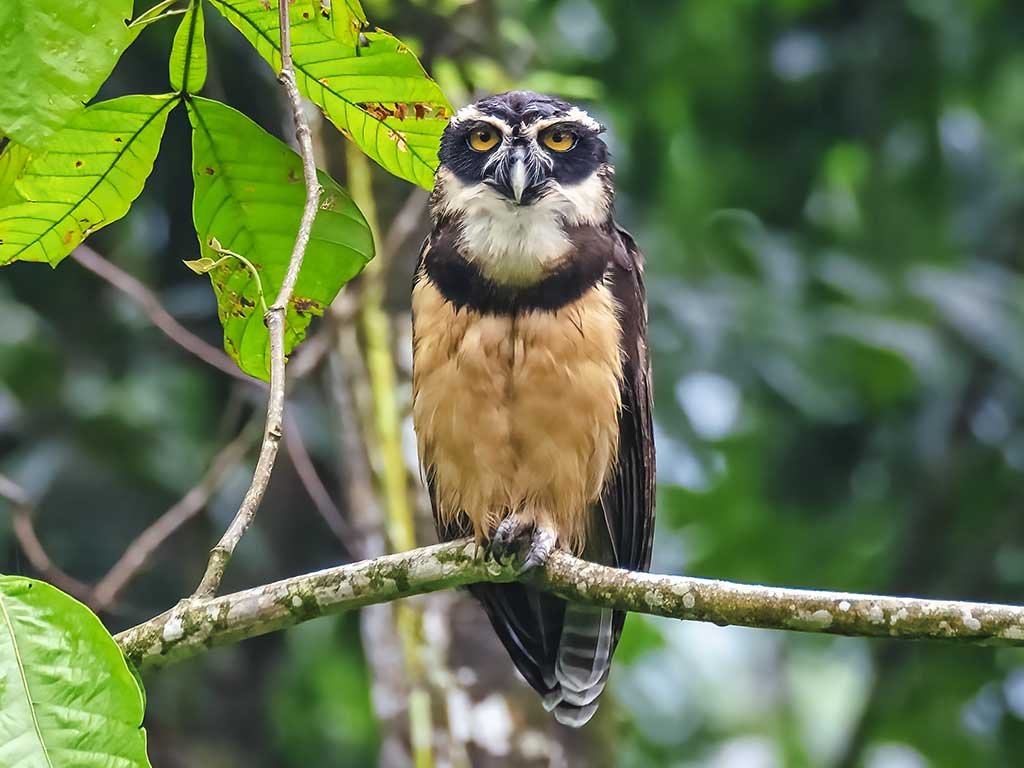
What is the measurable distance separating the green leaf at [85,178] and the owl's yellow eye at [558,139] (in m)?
1.57

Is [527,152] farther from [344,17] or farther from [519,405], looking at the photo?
[344,17]

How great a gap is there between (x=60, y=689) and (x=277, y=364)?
705mm

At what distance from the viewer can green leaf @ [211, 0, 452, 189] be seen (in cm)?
241

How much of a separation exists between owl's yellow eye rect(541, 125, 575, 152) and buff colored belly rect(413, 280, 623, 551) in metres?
0.44

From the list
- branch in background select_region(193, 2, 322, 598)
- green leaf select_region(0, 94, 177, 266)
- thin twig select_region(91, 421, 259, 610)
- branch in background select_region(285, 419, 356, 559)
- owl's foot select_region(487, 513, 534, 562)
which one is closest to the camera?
branch in background select_region(193, 2, 322, 598)

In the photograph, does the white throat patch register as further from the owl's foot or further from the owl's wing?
the owl's foot

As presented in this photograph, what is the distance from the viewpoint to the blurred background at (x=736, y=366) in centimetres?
591

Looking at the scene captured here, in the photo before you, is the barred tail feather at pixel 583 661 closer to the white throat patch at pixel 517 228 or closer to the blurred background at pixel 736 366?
the white throat patch at pixel 517 228

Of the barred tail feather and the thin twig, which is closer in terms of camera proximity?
the thin twig

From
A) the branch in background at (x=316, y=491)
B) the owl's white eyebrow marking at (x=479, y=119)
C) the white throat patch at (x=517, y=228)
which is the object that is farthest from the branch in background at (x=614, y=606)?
the branch in background at (x=316, y=491)

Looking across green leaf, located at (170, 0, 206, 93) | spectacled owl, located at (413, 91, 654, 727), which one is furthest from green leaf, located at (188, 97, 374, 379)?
spectacled owl, located at (413, 91, 654, 727)

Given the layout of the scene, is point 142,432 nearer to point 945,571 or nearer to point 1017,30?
point 945,571

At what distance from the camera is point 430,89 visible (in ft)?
8.52

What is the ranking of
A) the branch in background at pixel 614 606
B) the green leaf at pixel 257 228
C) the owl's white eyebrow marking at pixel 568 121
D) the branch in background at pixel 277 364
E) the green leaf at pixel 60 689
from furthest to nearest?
the owl's white eyebrow marking at pixel 568 121 < the green leaf at pixel 257 228 < the branch in background at pixel 614 606 < the branch in background at pixel 277 364 < the green leaf at pixel 60 689
